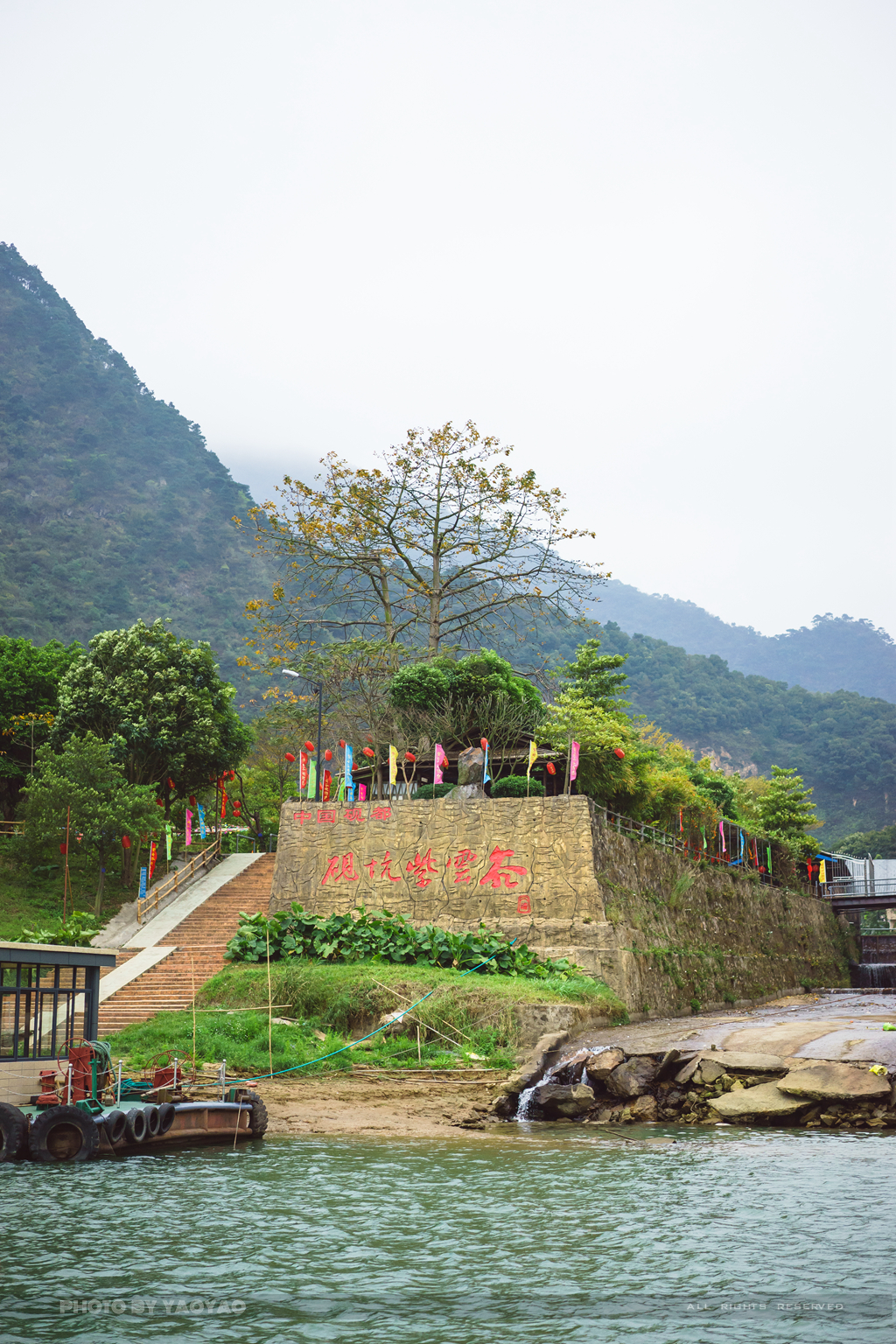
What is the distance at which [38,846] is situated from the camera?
35.9m

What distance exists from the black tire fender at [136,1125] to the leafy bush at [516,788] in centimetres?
1630

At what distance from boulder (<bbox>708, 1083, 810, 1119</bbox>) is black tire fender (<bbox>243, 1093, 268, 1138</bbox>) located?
7333mm

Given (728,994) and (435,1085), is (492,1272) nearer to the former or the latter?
(435,1085)

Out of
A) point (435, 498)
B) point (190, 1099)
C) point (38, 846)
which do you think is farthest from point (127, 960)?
point (435, 498)

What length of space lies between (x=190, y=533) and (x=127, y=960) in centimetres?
7486

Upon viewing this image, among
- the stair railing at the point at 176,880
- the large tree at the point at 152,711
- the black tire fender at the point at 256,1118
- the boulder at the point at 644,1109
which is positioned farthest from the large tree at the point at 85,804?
the boulder at the point at 644,1109

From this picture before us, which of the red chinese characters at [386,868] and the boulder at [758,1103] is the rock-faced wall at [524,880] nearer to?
the red chinese characters at [386,868]

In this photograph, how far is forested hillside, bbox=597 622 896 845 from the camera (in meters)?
101

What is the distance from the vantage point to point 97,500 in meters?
101

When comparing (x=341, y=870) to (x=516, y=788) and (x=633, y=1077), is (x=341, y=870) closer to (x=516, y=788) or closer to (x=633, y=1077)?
(x=516, y=788)

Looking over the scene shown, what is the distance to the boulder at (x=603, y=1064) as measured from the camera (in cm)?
1953

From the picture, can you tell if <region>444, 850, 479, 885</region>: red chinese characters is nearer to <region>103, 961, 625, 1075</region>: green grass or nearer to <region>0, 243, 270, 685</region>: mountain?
<region>103, 961, 625, 1075</region>: green grass

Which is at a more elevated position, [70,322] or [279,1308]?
[70,322]

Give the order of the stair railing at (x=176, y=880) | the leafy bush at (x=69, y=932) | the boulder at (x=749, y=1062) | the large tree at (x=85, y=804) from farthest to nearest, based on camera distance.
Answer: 1. the stair railing at (x=176, y=880)
2. the large tree at (x=85, y=804)
3. the leafy bush at (x=69, y=932)
4. the boulder at (x=749, y=1062)
